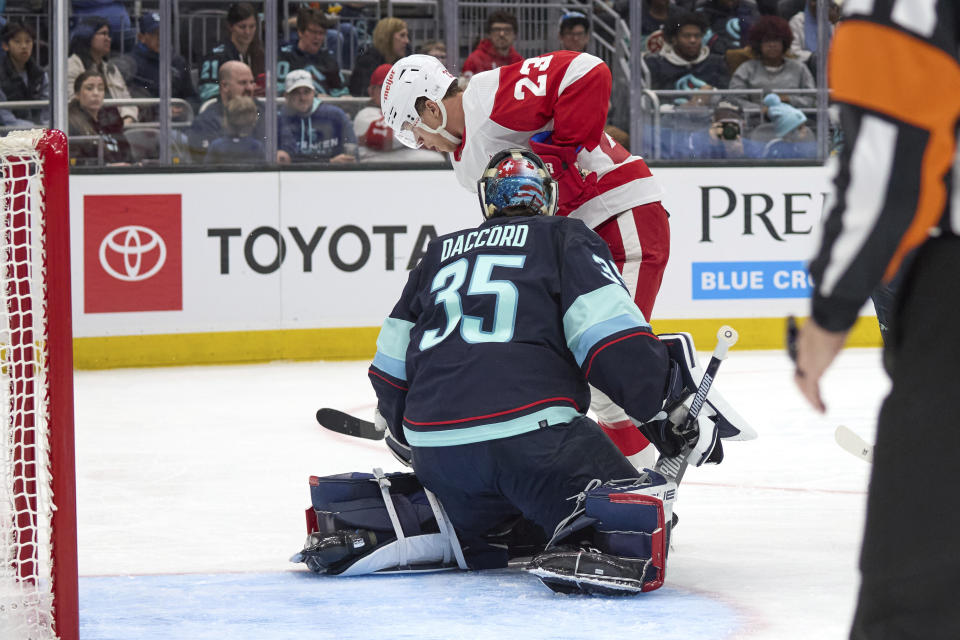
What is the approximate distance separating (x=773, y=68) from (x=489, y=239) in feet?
17.4

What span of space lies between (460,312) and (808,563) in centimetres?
83

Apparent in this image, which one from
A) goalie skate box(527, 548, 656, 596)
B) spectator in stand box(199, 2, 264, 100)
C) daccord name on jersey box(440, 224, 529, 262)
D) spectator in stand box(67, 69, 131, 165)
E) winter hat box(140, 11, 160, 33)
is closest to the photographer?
goalie skate box(527, 548, 656, 596)

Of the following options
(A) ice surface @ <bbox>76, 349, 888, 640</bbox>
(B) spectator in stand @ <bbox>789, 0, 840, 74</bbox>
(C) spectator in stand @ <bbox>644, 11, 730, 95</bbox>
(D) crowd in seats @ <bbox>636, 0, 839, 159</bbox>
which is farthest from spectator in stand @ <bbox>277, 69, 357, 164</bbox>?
(B) spectator in stand @ <bbox>789, 0, 840, 74</bbox>

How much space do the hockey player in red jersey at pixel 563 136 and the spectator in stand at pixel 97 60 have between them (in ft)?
12.8

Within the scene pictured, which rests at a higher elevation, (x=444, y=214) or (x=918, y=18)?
(x=918, y=18)

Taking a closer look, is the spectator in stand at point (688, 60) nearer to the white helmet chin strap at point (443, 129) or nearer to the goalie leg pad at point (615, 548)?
the white helmet chin strap at point (443, 129)

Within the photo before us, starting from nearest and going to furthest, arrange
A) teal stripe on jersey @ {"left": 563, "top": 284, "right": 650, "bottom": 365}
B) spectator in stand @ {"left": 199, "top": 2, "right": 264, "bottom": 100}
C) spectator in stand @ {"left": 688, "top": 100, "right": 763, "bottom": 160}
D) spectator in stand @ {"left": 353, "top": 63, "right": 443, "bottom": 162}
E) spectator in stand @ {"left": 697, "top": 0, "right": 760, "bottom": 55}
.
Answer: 1. teal stripe on jersey @ {"left": 563, "top": 284, "right": 650, "bottom": 365}
2. spectator in stand @ {"left": 199, "top": 2, "right": 264, "bottom": 100}
3. spectator in stand @ {"left": 353, "top": 63, "right": 443, "bottom": 162}
4. spectator in stand @ {"left": 688, "top": 100, "right": 763, "bottom": 160}
5. spectator in stand @ {"left": 697, "top": 0, "right": 760, "bottom": 55}

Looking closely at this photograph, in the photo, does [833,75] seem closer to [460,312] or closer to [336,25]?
[460,312]

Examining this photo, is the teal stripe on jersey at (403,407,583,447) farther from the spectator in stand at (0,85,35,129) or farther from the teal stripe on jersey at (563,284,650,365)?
the spectator in stand at (0,85,35,129)

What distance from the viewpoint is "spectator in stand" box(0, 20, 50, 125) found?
261 inches

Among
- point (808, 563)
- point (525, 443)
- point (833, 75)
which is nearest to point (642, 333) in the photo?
point (525, 443)

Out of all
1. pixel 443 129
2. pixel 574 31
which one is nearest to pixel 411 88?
pixel 443 129

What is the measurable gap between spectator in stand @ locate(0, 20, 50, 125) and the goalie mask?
443 centimetres

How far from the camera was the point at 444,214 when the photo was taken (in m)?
6.96
